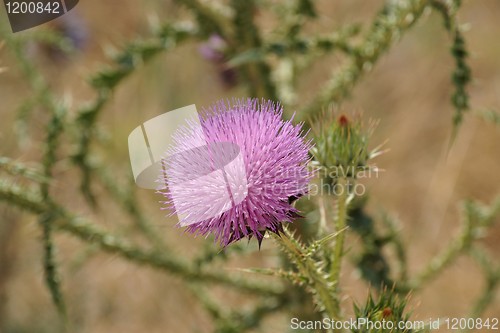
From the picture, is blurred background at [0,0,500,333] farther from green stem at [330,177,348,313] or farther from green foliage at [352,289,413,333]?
green foliage at [352,289,413,333]

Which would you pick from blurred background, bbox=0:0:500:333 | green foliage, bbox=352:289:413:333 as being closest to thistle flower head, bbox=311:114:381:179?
green foliage, bbox=352:289:413:333

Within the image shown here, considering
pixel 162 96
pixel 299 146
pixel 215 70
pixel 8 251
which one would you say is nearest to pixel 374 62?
pixel 299 146

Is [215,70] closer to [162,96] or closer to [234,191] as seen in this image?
[162,96]

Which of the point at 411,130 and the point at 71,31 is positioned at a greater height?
the point at 71,31

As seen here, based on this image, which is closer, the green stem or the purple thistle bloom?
the purple thistle bloom

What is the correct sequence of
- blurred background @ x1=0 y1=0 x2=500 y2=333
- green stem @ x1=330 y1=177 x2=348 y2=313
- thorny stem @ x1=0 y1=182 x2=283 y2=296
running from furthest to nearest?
blurred background @ x1=0 y1=0 x2=500 y2=333 < thorny stem @ x1=0 y1=182 x2=283 y2=296 < green stem @ x1=330 y1=177 x2=348 y2=313

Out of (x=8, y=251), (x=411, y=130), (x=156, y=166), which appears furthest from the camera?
(x=411, y=130)
